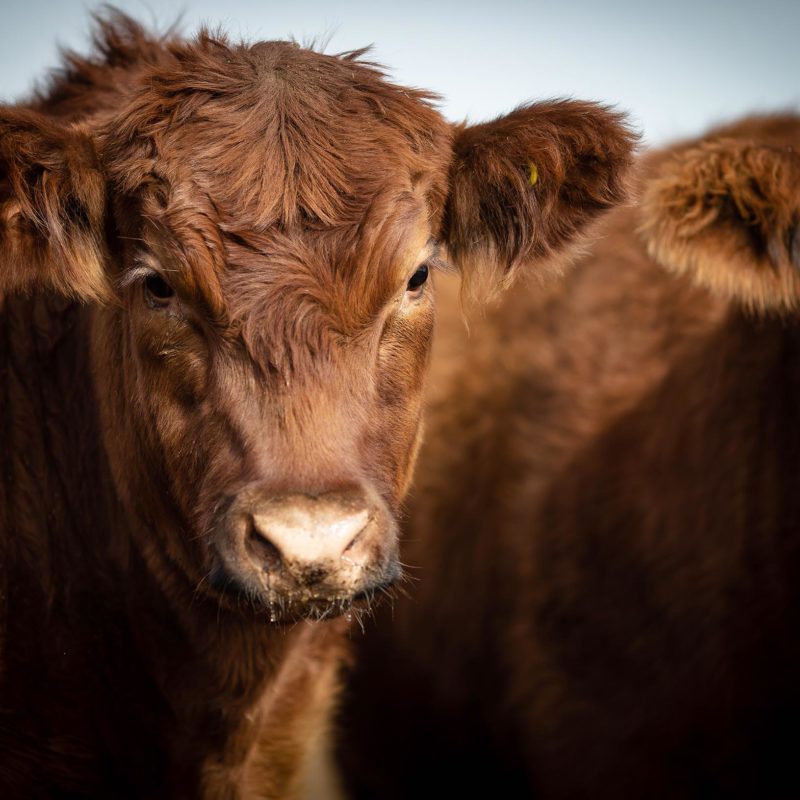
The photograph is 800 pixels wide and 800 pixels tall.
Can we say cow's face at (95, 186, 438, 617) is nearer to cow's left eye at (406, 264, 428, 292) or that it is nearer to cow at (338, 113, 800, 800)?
cow's left eye at (406, 264, 428, 292)

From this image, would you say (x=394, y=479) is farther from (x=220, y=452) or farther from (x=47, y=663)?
(x=47, y=663)

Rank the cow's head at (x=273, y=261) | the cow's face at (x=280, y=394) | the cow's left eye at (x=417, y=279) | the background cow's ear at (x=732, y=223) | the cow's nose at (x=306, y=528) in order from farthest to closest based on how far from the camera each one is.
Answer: the background cow's ear at (x=732, y=223)
the cow's left eye at (x=417, y=279)
the cow's head at (x=273, y=261)
the cow's face at (x=280, y=394)
the cow's nose at (x=306, y=528)

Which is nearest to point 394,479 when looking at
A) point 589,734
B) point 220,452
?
point 220,452

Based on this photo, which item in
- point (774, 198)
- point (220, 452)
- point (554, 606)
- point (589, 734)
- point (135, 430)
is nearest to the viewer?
point (220, 452)

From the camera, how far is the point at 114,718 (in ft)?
12.3

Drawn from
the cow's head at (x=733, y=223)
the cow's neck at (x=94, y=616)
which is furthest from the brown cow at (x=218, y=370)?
the cow's head at (x=733, y=223)

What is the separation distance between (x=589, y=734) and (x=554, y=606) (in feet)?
2.27

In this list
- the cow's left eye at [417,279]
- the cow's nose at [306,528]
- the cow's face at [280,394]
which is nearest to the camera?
the cow's nose at [306,528]

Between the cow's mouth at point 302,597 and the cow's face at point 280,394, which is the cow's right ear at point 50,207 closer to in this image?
the cow's face at point 280,394

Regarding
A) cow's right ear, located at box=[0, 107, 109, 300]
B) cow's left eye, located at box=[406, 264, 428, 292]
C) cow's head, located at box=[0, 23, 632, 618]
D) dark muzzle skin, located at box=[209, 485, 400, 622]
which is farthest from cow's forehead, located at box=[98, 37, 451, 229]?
dark muzzle skin, located at box=[209, 485, 400, 622]

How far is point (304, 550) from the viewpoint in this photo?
9.20 feet

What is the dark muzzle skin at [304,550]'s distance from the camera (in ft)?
9.25

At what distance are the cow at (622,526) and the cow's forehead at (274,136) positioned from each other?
1.05 meters

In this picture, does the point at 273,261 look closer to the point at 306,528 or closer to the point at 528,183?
the point at 306,528
